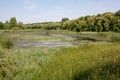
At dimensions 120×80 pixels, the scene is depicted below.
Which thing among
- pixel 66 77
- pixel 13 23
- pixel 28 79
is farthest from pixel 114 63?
pixel 13 23

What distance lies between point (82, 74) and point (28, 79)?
1866mm

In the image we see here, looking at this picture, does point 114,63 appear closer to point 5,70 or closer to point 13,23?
point 5,70

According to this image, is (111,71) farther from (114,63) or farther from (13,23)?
(13,23)

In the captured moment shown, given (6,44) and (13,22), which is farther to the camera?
(13,22)

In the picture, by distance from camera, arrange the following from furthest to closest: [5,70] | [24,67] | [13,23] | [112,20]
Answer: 1. [13,23]
2. [112,20]
3. [24,67]
4. [5,70]

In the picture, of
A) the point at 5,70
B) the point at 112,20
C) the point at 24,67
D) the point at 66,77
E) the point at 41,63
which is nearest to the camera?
the point at 66,77

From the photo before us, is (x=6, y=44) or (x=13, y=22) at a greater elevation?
(x=13, y=22)

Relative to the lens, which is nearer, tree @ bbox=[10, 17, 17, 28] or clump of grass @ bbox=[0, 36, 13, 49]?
clump of grass @ bbox=[0, 36, 13, 49]

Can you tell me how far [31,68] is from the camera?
28.6 ft

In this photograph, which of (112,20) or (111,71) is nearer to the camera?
(111,71)

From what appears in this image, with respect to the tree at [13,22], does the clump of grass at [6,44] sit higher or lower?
lower

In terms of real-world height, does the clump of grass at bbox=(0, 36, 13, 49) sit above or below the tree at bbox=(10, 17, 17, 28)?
below

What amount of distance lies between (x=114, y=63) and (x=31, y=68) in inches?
129

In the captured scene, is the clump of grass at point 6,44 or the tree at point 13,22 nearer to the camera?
the clump of grass at point 6,44
